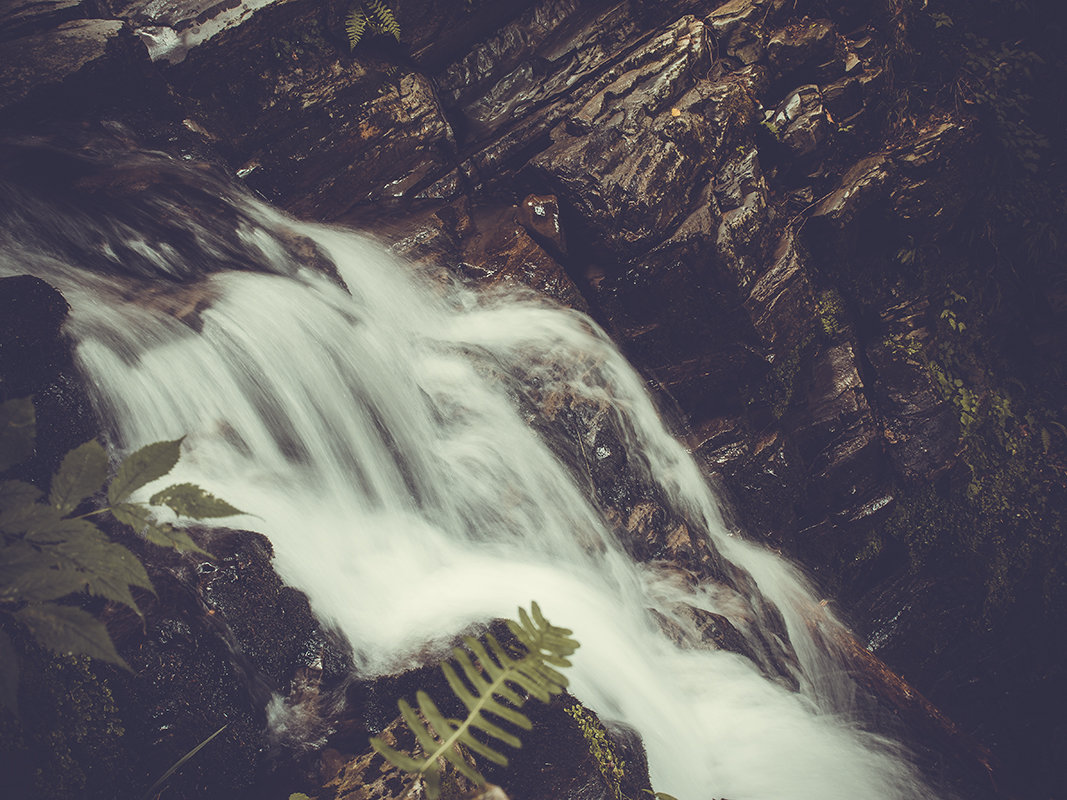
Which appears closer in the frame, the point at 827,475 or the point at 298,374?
the point at 298,374

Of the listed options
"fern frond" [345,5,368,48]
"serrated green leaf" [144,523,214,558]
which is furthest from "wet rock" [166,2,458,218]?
"serrated green leaf" [144,523,214,558]

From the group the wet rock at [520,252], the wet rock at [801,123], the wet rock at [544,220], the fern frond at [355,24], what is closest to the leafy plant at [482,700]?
the wet rock at [520,252]

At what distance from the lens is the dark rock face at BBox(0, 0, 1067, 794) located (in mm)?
5188

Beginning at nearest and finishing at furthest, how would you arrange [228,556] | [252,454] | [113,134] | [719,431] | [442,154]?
1. [228,556]
2. [252,454]
3. [113,134]
4. [719,431]
5. [442,154]

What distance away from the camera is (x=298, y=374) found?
4.20 meters

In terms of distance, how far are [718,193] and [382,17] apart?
3130mm

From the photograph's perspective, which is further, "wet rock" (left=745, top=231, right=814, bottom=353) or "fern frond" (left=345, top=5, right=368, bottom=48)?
"fern frond" (left=345, top=5, right=368, bottom=48)

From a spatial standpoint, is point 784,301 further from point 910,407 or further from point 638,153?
point 638,153

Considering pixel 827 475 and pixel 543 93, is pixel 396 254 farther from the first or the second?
pixel 827 475

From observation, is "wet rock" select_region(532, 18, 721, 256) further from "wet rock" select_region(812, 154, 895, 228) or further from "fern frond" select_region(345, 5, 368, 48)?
"fern frond" select_region(345, 5, 368, 48)

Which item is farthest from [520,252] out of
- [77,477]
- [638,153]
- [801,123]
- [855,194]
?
[77,477]

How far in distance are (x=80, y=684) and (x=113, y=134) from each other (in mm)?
4182

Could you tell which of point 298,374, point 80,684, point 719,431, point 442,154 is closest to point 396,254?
point 442,154

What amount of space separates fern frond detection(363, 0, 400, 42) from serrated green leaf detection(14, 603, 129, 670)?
533 centimetres
